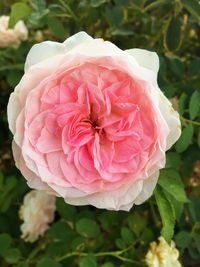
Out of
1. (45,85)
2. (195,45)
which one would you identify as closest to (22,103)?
(45,85)

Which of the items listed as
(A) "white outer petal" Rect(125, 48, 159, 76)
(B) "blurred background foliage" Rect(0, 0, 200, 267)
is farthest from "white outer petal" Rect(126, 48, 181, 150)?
(B) "blurred background foliage" Rect(0, 0, 200, 267)

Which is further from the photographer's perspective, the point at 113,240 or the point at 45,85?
the point at 113,240

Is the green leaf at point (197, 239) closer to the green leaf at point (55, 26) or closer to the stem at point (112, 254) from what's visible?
the stem at point (112, 254)

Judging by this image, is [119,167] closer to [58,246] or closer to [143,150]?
[143,150]

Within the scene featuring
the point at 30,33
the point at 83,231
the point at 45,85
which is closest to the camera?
the point at 45,85

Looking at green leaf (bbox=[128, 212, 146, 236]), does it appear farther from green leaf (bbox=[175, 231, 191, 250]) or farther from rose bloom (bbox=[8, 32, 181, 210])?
rose bloom (bbox=[8, 32, 181, 210])
